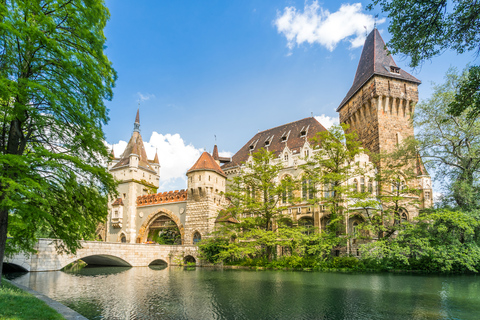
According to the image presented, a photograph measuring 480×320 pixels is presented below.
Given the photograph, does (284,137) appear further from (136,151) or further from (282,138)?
(136,151)

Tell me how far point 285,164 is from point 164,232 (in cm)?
1840

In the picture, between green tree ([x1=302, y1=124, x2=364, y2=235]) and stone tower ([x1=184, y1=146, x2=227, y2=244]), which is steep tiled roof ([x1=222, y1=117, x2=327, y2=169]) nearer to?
stone tower ([x1=184, y1=146, x2=227, y2=244])

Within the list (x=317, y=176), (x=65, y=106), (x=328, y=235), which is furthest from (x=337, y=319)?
(x=317, y=176)

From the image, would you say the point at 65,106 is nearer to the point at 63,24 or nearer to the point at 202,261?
the point at 63,24

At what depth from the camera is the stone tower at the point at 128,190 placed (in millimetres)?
37375

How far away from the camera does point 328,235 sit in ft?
75.7

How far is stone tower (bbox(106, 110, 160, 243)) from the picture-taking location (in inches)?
1471

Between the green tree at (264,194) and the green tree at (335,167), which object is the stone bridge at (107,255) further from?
the green tree at (335,167)

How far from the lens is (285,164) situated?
32.3 meters

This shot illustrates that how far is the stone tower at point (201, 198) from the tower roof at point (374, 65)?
16.6 metres

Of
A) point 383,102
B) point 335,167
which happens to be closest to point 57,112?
point 335,167

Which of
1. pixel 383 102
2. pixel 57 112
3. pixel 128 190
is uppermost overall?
pixel 383 102

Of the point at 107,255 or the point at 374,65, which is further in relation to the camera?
the point at 374,65

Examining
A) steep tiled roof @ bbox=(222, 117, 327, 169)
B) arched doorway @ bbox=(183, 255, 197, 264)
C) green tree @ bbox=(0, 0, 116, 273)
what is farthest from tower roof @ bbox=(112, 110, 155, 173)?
green tree @ bbox=(0, 0, 116, 273)
